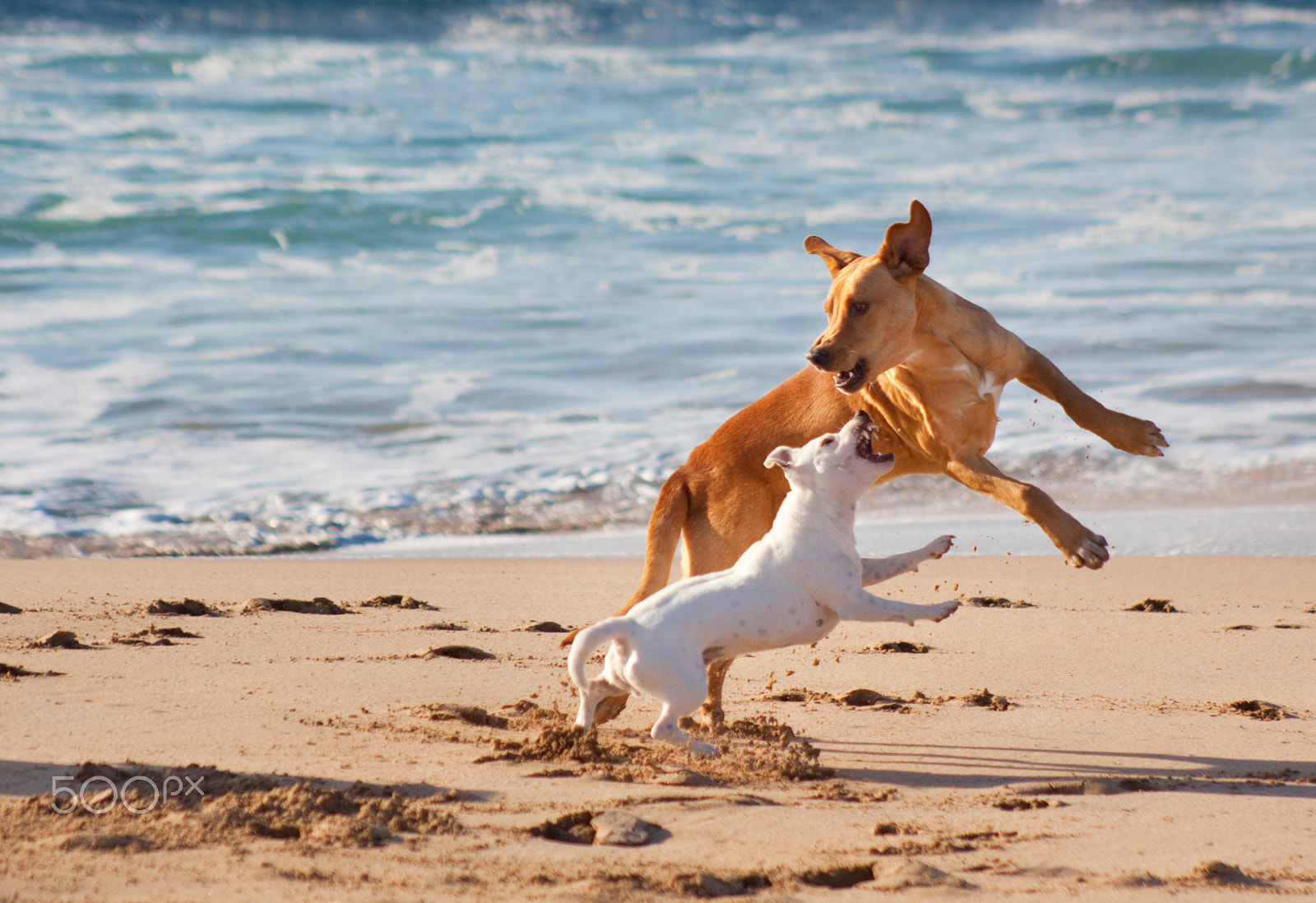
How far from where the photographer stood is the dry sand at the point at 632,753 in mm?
3428

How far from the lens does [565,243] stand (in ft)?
62.9

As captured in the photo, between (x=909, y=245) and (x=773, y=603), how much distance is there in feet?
5.08

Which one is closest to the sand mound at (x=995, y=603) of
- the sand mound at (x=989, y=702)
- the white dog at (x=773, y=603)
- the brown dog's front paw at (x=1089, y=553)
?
the sand mound at (x=989, y=702)

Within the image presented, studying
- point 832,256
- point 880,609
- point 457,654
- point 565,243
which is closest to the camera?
point 880,609

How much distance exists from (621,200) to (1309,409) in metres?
12.9

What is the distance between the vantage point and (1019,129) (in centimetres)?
2772

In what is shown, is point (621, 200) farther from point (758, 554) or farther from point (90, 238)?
point (758, 554)

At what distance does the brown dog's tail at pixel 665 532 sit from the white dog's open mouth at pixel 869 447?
909 mm

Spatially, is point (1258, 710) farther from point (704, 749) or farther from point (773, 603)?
point (704, 749)

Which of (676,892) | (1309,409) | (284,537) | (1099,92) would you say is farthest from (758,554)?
(1099,92)

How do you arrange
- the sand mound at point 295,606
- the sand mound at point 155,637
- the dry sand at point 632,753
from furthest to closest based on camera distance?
1. the sand mound at point 295,606
2. the sand mound at point 155,637
3. the dry sand at point 632,753

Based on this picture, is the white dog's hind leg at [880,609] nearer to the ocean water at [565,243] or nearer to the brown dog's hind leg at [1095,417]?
the brown dog's hind leg at [1095,417]

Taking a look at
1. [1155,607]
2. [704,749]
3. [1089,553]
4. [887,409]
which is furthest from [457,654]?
[1155,607]

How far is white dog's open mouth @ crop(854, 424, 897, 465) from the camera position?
14.7 ft
